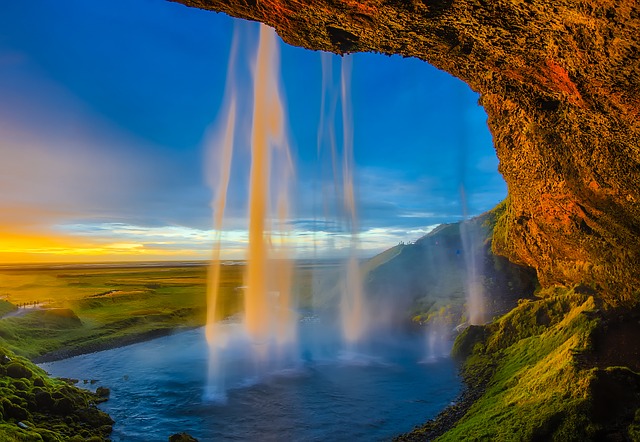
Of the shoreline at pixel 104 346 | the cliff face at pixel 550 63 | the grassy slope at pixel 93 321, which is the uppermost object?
the cliff face at pixel 550 63

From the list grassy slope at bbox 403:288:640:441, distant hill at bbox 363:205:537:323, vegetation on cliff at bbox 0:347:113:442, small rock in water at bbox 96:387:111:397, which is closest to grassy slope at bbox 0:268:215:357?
small rock in water at bbox 96:387:111:397

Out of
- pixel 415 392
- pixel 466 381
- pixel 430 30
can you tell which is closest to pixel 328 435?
pixel 415 392

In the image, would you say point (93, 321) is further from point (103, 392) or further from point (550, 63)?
point (550, 63)

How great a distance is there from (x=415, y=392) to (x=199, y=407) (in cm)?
1561

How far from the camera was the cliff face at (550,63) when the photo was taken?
8.67 meters

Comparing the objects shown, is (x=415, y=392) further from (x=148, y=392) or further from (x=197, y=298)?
(x=197, y=298)

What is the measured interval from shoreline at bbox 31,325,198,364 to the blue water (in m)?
1.86

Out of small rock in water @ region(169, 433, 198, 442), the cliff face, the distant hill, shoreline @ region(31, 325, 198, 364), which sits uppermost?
the cliff face

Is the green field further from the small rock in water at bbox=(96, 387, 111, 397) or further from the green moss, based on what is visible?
the green moss

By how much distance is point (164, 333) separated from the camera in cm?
5319

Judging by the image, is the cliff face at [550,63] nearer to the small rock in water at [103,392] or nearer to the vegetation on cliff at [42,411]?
the vegetation on cliff at [42,411]

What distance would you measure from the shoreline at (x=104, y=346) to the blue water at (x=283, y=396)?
1.86 meters

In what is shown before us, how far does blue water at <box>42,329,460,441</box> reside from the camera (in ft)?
72.7

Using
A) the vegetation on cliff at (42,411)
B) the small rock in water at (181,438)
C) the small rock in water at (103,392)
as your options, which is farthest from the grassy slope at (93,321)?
the small rock in water at (181,438)
